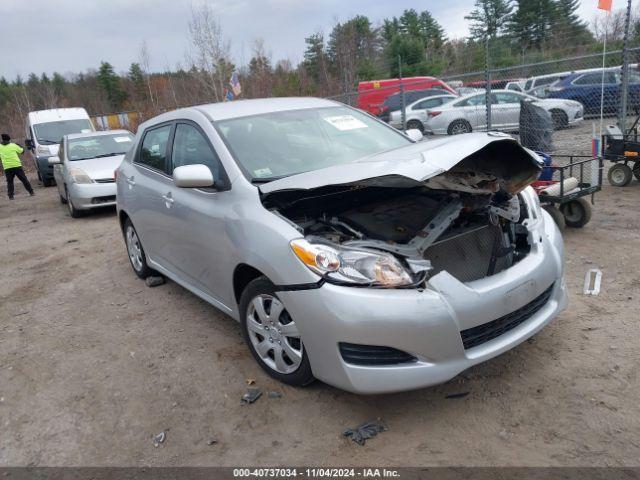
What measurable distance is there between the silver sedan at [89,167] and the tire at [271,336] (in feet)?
22.1

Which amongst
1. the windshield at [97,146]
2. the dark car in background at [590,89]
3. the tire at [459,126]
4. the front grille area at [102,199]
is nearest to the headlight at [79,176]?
the front grille area at [102,199]

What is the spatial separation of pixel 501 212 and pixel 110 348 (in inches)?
124

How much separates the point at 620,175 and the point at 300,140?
20.8 feet

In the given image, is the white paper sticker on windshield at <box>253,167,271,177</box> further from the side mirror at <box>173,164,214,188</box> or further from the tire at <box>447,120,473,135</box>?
the tire at <box>447,120,473,135</box>

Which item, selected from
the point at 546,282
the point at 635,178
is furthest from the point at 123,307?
the point at 635,178

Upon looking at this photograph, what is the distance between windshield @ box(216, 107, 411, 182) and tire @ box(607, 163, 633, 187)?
536 cm

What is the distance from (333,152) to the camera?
395cm

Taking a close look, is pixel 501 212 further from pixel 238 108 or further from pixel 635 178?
pixel 635 178

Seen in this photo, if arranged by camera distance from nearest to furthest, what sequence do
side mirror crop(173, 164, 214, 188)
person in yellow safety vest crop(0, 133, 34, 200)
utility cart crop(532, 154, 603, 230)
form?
side mirror crop(173, 164, 214, 188) < utility cart crop(532, 154, 603, 230) < person in yellow safety vest crop(0, 133, 34, 200)

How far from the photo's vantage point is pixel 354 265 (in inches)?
110

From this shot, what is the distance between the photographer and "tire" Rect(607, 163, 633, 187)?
8031 mm

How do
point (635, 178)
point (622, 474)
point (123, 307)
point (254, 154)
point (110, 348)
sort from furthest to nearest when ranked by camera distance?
point (635, 178) < point (123, 307) < point (110, 348) < point (254, 154) < point (622, 474)

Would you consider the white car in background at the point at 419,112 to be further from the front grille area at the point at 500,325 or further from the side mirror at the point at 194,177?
the front grille area at the point at 500,325

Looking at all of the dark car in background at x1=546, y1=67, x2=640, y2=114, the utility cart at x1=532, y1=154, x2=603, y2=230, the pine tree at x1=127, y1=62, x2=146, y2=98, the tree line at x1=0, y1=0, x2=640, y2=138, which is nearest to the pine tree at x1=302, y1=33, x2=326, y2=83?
the tree line at x1=0, y1=0, x2=640, y2=138
